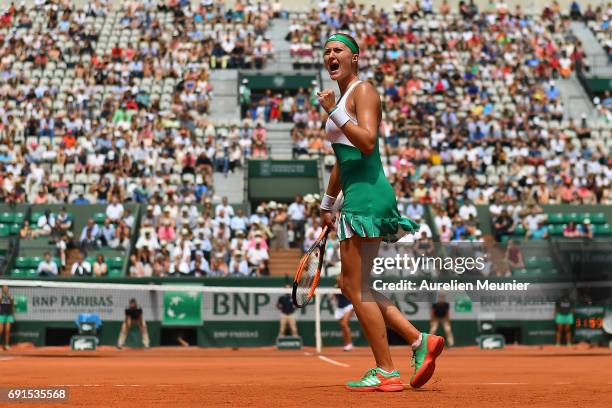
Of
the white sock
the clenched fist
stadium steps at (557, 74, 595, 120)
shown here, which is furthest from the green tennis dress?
stadium steps at (557, 74, 595, 120)

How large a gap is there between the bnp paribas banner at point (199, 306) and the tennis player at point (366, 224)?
1438 cm

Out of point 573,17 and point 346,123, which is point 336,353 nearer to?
point 346,123

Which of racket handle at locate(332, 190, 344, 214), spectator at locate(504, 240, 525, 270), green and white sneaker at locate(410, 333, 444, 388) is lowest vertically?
green and white sneaker at locate(410, 333, 444, 388)

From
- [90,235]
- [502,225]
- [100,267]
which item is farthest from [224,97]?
[502,225]

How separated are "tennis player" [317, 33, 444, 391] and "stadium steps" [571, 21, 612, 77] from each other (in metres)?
30.4

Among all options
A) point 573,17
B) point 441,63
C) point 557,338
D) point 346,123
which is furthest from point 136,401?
point 573,17

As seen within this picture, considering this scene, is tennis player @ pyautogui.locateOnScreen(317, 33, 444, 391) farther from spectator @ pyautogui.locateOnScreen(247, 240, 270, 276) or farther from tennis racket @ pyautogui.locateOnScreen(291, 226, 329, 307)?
spectator @ pyautogui.locateOnScreen(247, 240, 270, 276)

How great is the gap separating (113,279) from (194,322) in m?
1.96

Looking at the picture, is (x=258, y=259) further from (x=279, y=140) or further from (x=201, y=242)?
(x=279, y=140)

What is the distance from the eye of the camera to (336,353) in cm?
2036

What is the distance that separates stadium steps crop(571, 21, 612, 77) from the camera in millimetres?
36188

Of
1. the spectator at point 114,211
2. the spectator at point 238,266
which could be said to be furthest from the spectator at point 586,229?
the spectator at point 114,211

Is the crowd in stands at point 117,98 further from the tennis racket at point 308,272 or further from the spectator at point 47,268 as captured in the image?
the tennis racket at point 308,272

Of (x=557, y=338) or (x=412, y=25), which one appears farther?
(x=412, y=25)
